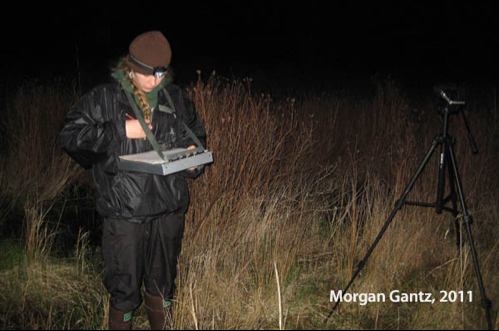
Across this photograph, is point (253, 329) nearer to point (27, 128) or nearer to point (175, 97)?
point (175, 97)

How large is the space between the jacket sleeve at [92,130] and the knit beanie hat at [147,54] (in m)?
0.20

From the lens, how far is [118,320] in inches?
86.8

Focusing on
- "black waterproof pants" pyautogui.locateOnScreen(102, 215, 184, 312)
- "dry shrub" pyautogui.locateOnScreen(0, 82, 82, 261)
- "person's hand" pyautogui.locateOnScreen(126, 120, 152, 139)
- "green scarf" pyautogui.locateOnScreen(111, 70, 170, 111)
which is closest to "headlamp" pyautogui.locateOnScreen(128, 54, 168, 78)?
"green scarf" pyautogui.locateOnScreen(111, 70, 170, 111)

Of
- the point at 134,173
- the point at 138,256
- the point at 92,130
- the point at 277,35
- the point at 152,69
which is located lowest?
the point at 138,256

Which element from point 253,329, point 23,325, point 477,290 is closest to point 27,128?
point 23,325

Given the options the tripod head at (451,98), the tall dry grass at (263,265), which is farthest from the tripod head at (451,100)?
the tall dry grass at (263,265)

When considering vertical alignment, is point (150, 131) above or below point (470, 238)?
above

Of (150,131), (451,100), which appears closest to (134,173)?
(150,131)

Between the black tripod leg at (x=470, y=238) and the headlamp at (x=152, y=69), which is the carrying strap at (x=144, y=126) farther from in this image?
the black tripod leg at (x=470, y=238)

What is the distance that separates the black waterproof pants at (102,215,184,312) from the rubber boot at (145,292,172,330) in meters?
0.04

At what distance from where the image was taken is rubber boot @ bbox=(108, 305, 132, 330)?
2.20 metres

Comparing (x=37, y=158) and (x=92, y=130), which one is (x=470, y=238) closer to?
(x=92, y=130)

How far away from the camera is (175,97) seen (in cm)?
227

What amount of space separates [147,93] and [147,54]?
0.22 m
